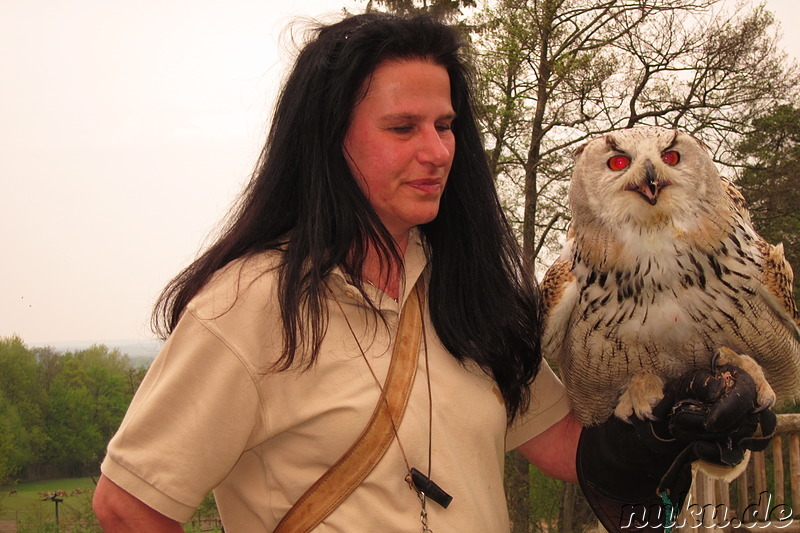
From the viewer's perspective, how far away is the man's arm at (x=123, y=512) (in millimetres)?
1196

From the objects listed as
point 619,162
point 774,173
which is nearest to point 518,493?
point 774,173

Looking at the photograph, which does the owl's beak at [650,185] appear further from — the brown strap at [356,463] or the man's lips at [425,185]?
the brown strap at [356,463]

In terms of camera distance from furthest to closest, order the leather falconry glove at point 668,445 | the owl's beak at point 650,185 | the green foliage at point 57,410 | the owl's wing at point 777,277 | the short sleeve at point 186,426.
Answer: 1. the green foliage at point 57,410
2. the owl's wing at point 777,277
3. the owl's beak at point 650,185
4. the leather falconry glove at point 668,445
5. the short sleeve at point 186,426

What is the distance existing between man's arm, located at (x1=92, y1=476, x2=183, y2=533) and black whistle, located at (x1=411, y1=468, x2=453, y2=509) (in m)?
0.47

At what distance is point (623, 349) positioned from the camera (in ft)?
5.81

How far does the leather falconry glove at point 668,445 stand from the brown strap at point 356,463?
705mm

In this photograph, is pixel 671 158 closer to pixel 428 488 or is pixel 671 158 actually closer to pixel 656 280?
pixel 656 280

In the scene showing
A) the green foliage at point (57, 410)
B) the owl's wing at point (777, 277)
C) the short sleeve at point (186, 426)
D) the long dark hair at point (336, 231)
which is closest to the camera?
the short sleeve at point (186, 426)

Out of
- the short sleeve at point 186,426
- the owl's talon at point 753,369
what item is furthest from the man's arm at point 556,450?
the short sleeve at point 186,426

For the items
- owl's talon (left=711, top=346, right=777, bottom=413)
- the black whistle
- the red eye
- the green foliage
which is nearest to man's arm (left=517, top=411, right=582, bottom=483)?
owl's talon (left=711, top=346, right=777, bottom=413)

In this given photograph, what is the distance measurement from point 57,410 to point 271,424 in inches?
121

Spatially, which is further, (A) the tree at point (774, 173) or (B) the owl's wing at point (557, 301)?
(A) the tree at point (774, 173)

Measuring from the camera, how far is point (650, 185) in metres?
1.63

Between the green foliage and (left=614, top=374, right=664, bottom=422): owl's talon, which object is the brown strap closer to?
(left=614, top=374, right=664, bottom=422): owl's talon
